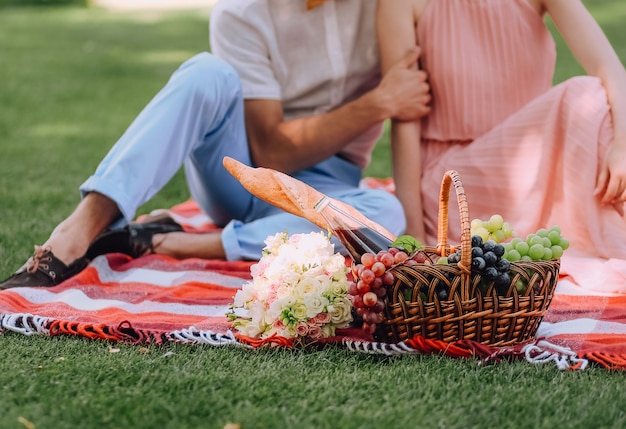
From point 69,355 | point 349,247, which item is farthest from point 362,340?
point 69,355

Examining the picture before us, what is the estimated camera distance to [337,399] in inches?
71.1

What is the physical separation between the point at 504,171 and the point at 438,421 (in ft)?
4.70

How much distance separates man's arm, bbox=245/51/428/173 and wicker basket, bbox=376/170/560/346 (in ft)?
3.13

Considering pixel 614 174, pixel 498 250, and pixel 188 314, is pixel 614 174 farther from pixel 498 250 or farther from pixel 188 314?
pixel 188 314

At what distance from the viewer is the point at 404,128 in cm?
306

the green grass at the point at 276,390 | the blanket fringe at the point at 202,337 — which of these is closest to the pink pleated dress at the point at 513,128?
the green grass at the point at 276,390

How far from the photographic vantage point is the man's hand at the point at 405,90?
9.77 feet

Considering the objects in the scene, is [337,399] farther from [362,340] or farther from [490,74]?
[490,74]

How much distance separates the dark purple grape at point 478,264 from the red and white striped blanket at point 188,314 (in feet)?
0.55

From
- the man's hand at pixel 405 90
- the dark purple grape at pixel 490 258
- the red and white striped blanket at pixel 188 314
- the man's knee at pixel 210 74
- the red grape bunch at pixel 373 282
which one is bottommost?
the red and white striped blanket at pixel 188 314

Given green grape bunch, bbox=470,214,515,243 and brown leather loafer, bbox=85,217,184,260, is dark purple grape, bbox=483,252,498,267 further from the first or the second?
brown leather loafer, bbox=85,217,184,260

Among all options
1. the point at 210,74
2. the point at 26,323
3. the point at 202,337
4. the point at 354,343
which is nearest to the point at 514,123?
the point at 210,74

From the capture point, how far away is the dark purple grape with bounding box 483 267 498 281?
1.96 metres

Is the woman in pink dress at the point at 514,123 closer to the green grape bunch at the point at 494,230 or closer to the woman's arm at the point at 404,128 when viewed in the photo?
the woman's arm at the point at 404,128
